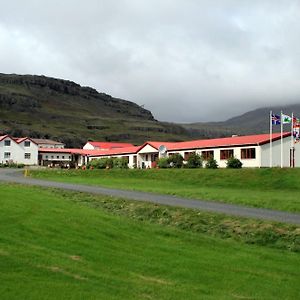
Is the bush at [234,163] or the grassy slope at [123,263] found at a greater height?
the bush at [234,163]

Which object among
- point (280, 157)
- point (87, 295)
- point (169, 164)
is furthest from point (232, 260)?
point (169, 164)

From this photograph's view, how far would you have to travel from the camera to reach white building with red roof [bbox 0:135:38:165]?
106 metres

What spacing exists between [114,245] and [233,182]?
30.3 metres

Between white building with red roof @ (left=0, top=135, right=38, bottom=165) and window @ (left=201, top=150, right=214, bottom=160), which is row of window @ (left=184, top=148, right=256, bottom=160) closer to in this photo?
window @ (left=201, top=150, right=214, bottom=160)

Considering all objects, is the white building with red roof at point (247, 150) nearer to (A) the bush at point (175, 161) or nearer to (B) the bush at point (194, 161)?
(B) the bush at point (194, 161)

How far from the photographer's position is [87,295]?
8312 millimetres

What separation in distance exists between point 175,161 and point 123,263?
Answer: 54.5 metres

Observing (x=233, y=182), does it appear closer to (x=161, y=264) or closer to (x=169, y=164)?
(x=169, y=164)

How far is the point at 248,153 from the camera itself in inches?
2344

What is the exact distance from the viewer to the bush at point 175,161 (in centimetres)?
6525

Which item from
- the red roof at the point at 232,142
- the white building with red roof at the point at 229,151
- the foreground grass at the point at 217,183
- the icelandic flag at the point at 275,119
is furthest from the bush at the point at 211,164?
the icelandic flag at the point at 275,119

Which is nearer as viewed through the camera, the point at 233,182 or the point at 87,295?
the point at 87,295

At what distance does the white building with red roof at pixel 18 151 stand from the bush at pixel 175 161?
1967 inches

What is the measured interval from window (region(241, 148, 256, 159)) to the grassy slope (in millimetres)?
42518
